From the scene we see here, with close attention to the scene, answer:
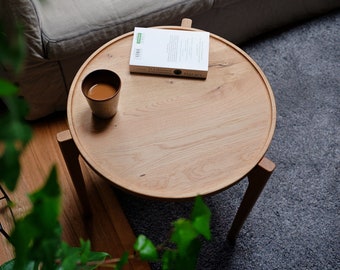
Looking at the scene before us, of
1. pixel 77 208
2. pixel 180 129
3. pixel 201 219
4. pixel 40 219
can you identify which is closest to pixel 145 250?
pixel 201 219

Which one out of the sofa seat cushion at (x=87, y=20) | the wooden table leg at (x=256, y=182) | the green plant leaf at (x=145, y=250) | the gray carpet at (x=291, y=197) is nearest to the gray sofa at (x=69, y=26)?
the sofa seat cushion at (x=87, y=20)

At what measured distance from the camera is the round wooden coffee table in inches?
37.4

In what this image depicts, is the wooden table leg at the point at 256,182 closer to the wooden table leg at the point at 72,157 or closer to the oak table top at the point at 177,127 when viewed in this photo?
the oak table top at the point at 177,127

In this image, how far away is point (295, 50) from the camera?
1860mm

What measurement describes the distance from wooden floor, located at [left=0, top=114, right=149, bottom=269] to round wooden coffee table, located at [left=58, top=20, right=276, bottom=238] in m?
A: 0.35

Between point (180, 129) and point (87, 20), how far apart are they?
1.85 feet

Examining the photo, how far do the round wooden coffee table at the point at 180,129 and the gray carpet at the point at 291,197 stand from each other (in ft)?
0.90

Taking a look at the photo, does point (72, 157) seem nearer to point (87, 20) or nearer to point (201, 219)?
point (87, 20)

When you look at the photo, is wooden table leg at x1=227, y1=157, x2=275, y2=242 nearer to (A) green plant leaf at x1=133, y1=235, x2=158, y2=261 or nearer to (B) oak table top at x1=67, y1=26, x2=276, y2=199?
(B) oak table top at x1=67, y1=26, x2=276, y2=199

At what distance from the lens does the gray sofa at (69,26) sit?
125cm

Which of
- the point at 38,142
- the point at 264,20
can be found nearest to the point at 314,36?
the point at 264,20

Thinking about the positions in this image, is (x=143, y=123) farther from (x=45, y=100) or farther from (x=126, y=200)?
(x=45, y=100)

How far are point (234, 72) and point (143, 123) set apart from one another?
1.09 ft

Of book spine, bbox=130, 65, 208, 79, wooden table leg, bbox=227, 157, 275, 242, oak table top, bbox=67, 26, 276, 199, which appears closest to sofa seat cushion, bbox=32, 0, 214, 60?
oak table top, bbox=67, 26, 276, 199
